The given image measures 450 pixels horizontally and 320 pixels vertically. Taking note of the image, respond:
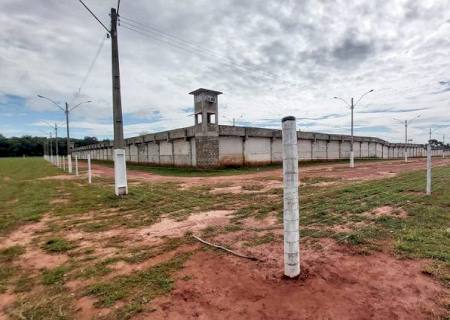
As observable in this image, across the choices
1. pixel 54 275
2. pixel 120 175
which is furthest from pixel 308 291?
pixel 120 175

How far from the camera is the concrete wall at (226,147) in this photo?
2438 centimetres

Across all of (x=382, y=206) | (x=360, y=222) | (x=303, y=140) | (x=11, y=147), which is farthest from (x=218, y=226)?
(x=11, y=147)

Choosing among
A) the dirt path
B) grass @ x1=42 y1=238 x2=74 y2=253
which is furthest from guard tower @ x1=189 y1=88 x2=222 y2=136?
grass @ x1=42 y1=238 x2=74 y2=253

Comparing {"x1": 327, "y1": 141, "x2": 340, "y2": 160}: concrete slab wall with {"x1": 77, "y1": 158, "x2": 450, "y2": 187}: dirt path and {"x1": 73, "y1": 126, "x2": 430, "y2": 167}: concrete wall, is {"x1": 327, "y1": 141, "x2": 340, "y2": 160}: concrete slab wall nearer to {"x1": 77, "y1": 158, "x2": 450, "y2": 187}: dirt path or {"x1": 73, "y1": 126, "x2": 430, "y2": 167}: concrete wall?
{"x1": 73, "y1": 126, "x2": 430, "y2": 167}: concrete wall

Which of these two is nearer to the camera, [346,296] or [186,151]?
[346,296]

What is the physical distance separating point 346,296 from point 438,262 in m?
1.62

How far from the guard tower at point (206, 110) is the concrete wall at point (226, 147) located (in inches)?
13.1

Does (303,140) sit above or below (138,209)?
above

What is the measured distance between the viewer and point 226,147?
995 inches

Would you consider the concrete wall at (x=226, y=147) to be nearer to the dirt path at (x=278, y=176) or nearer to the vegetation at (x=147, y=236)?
the dirt path at (x=278, y=176)

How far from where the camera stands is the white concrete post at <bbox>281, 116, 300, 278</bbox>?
329cm

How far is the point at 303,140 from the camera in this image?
33.6 metres

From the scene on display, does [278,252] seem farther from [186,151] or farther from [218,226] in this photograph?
[186,151]

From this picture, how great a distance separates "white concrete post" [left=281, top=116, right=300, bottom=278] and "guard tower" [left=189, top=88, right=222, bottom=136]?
20491 millimetres
